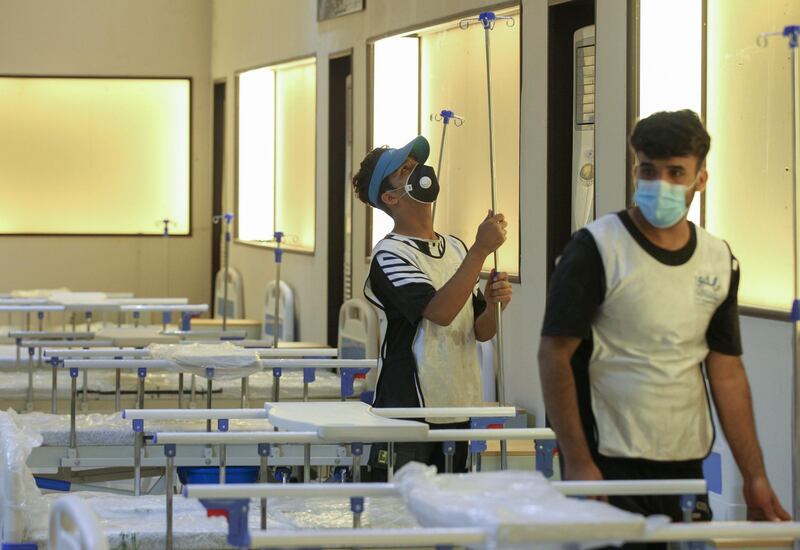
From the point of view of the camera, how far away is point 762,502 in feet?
8.82

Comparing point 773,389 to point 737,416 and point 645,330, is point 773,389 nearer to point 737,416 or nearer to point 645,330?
point 737,416

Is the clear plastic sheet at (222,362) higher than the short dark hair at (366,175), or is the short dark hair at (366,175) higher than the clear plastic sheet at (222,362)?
the short dark hair at (366,175)

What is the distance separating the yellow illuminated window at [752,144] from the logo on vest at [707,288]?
1738mm

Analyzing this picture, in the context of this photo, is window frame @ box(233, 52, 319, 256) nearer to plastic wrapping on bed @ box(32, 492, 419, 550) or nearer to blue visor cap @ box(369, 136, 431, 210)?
plastic wrapping on bed @ box(32, 492, 419, 550)

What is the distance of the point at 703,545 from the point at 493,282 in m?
1.18

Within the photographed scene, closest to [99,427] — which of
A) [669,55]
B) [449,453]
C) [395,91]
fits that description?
[449,453]

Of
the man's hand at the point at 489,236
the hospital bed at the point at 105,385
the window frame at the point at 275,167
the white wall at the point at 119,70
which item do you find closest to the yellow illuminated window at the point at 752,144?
the man's hand at the point at 489,236

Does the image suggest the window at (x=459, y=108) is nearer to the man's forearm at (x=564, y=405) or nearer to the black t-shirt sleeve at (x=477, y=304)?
the black t-shirt sleeve at (x=477, y=304)

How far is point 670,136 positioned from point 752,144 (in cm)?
203

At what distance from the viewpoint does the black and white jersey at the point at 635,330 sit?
2.57 m

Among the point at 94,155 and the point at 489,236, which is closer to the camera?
the point at 489,236

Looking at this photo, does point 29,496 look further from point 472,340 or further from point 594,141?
point 594,141

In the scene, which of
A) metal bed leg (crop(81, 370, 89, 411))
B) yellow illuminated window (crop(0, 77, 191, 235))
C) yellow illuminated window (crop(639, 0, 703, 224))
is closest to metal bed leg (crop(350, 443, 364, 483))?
yellow illuminated window (crop(639, 0, 703, 224))

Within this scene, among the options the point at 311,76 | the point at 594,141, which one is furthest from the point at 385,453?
the point at 311,76
